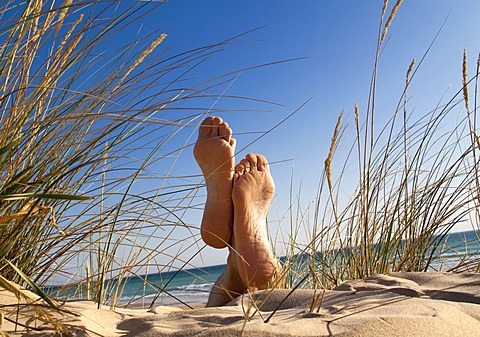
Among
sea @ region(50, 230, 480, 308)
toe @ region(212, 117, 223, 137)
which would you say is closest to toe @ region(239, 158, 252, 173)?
toe @ region(212, 117, 223, 137)

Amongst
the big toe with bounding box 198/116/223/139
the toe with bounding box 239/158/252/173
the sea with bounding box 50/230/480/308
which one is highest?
the big toe with bounding box 198/116/223/139

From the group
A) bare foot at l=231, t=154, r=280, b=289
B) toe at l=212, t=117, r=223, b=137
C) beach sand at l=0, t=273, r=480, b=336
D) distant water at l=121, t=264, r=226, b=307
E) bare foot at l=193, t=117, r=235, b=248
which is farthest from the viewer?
toe at l=212, t=117, r=223, b=137

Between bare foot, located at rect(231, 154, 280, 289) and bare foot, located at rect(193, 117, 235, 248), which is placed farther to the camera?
bare foot, located at rect(193, 117, 235, 248)

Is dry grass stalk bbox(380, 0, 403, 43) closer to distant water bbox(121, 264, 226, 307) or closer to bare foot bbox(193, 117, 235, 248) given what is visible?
bare foot bbox(193, 117, 235, 248)

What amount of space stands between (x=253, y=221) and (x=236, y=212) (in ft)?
0.31

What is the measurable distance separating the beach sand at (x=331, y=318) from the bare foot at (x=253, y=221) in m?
0.64

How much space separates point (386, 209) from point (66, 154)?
4.32 ft

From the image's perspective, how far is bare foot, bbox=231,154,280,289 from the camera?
6.16 feet

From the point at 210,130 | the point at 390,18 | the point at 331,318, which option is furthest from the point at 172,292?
the point at 331,318

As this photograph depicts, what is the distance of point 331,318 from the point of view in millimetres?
817

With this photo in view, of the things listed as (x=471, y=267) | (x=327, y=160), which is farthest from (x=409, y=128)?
(x=327, y=160)

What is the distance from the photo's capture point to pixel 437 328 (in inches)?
29.2

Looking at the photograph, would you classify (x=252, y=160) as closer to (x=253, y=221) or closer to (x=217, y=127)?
(x=217, y=127)

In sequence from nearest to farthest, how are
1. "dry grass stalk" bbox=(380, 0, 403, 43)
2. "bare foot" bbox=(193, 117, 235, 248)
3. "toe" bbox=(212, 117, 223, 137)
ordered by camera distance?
"dry grass stalk" bbox=(380, 0, 403, 43) < "bare foot" bbox=(193, 117, 235, 248) < "toe" bbox=(212, 117, 223, 137)
